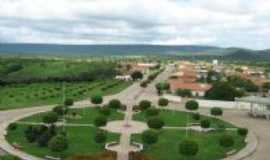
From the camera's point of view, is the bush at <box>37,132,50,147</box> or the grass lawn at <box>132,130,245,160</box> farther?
the bush at <box>37,132,50,147</box>

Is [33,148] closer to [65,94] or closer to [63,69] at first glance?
[65,94]

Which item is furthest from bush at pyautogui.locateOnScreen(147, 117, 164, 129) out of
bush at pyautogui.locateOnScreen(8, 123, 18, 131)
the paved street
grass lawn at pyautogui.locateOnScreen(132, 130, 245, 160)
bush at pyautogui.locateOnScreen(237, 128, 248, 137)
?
bush at pyautogui.locateOnScreen(8, 123, 18, 131)

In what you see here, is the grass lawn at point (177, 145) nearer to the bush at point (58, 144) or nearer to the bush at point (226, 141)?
the bush at point (226, 141)

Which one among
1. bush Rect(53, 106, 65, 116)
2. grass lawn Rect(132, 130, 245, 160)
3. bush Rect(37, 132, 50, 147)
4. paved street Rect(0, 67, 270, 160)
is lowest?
paved street Rect(0, 67, 270, 160)

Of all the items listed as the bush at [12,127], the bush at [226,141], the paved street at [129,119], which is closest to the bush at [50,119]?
the bush at [12,127]

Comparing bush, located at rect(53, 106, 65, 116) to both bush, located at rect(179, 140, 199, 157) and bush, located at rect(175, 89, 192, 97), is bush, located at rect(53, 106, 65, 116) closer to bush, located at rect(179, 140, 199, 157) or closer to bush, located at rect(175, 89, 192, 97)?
bush, located at rect(179, 140, 199, 157)

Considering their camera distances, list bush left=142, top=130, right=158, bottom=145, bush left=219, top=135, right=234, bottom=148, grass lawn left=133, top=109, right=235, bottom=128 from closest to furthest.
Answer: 1. bush left=142, top=130, right=158, bottom=145
2. bush left=219, top=135, right=234, bottom=148
3. grass lawn left=133, top=109, right=235, bottom=128

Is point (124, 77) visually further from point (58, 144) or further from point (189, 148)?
point (189, 148)

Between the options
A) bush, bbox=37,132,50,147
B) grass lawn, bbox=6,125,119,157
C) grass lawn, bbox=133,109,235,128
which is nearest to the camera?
grass lawn, bbox=6,125,119,157
